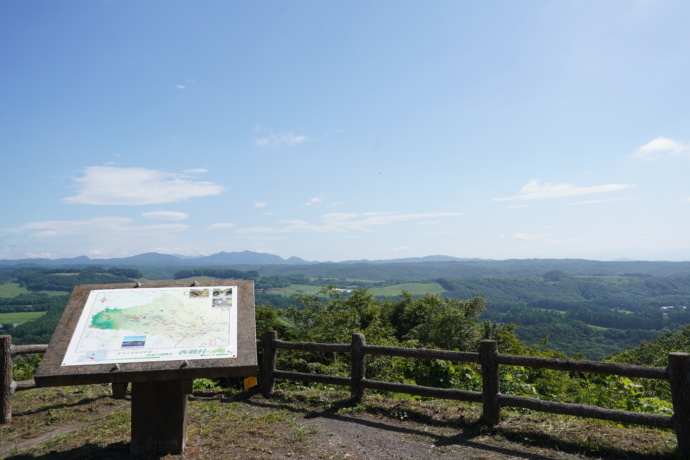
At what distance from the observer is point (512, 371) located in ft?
32.7

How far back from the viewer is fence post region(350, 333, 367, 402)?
7.57m

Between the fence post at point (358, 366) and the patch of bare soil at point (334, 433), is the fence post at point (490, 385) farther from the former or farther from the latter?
the fence post at point (358, 366)

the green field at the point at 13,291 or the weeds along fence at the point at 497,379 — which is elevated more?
the weeds along fence at the point at 497,379

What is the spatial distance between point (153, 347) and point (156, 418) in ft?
3.03

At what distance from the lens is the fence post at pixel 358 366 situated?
24.8ft

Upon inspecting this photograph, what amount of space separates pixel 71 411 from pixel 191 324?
4.09m

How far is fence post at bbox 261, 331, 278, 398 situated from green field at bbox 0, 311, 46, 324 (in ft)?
279

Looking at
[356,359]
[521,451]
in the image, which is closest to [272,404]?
[356,359]

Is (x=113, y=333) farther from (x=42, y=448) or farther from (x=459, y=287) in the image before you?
(x=459, y=287)

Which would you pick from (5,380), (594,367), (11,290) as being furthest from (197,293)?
(11,290)

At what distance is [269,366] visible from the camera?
8508mm

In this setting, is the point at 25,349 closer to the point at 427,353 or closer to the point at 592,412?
the point at 427,353

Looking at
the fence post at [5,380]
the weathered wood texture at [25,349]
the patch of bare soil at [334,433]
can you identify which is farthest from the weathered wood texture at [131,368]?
the weathered wood texture at [25,349]

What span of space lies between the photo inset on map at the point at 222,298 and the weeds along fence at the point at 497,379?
Answer: 2566 mm
